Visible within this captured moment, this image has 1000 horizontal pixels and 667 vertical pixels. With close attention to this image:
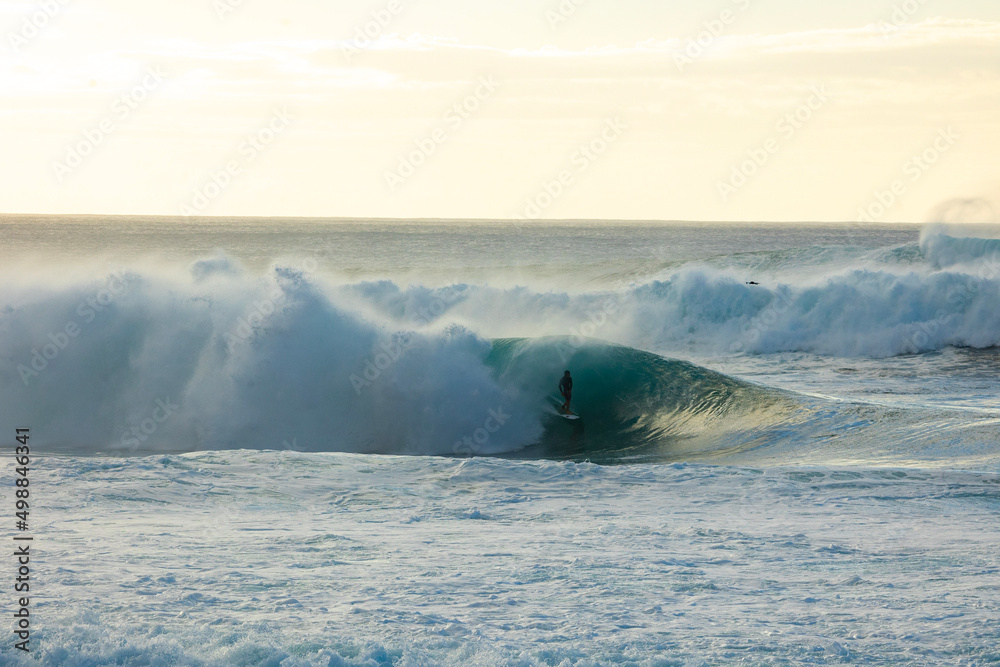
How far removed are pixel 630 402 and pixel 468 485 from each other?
23.8ft

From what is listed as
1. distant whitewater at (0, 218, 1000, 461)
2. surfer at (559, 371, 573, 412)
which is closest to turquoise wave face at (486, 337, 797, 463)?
distant whitewater at (0, 218, 1000, 461)

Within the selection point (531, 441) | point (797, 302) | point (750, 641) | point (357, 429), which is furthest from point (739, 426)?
point (797, 302)

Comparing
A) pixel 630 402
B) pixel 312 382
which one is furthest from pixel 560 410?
pixel 312 382

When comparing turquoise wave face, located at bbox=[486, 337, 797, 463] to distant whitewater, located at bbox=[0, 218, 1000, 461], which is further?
distant whitewater, located at bbox=[0, 218, 1000, 461]

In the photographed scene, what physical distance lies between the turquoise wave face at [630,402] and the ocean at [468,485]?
0.24 ft

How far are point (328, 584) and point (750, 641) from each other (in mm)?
2650

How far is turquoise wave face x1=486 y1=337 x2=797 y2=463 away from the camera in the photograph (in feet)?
44.7

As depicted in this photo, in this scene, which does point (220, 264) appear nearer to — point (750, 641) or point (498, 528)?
point (498, 528)

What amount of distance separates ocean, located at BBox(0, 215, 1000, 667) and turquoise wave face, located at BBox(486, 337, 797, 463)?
0.24 ft

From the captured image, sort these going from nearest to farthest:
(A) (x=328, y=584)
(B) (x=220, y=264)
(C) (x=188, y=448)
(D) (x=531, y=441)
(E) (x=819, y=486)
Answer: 1. (A) (x=328, y=584)
2. (E) (x=819, y=486)
3. (C) (x=188, y=448)
4. (D) (x=531, y=441)
5. (B) (x=220, y=264)

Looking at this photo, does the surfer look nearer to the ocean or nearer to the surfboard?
the surfboard

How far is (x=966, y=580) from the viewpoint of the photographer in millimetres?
6172

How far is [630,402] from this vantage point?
16.1 metres

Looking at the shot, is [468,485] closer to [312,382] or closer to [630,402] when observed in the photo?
[312,382]
